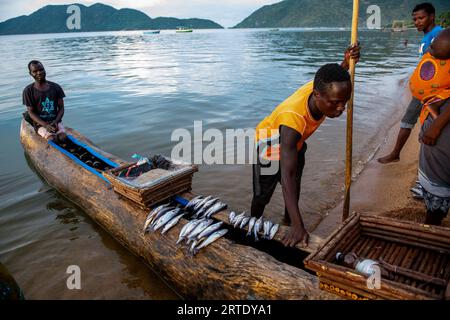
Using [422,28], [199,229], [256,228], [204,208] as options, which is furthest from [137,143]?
[422,28]

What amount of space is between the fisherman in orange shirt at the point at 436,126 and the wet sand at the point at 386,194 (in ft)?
3.29

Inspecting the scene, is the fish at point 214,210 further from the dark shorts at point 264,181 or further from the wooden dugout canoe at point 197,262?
the dark shorts at point 264,181

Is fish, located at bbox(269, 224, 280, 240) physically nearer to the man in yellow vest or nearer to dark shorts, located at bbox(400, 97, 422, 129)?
the man in yellow vest

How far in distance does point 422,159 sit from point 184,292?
132 inches

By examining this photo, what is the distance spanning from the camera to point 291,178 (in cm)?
327

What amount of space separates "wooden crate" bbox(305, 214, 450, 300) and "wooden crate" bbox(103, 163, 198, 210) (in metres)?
2.43

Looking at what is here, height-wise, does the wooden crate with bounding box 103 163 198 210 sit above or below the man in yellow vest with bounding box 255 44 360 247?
below

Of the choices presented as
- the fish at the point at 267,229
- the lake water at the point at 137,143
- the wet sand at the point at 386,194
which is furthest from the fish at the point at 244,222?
the wet sand at the point at 386,194

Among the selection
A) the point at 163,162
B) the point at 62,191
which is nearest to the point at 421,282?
the point at 163,162

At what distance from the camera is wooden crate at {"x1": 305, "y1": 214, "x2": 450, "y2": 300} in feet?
7.47

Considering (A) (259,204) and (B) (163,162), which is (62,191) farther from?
(A) (259,204)

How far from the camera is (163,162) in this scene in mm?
5105

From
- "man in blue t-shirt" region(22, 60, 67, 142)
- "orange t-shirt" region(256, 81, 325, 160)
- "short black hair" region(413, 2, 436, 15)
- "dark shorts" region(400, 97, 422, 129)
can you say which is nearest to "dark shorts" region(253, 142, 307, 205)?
"orange t-shirt" region(256, 81, 325, 160)

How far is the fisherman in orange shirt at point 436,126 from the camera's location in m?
3.42
